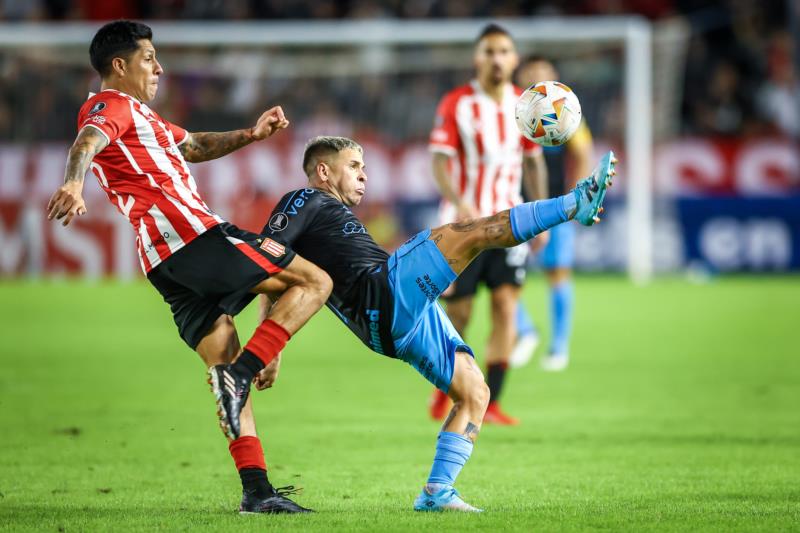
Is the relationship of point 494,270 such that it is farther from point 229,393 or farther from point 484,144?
point 229,393

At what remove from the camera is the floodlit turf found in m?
5.54

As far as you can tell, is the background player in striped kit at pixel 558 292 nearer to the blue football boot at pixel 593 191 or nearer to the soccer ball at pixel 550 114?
the soccer ball at pixel 550 114

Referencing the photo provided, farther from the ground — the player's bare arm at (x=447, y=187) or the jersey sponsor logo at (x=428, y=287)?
the player's bare arm at (x=447, y=187)

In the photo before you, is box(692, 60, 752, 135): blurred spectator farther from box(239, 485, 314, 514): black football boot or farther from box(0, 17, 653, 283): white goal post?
box(239, 485, 314, 514): black football boot

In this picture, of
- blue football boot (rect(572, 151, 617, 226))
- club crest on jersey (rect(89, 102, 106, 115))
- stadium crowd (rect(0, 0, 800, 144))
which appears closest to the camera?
blue football boot (rect(572, 151, 617, 226))

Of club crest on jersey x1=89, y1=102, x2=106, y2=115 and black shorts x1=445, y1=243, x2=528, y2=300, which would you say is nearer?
club crest on jersey x1=89, y1=102, x2=106, y2=115

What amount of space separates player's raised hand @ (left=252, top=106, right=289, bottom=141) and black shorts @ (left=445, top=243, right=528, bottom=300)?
3018mm

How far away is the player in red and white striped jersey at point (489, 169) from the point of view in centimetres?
886

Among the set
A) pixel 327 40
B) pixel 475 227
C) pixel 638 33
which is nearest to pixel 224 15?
pixel 327 40

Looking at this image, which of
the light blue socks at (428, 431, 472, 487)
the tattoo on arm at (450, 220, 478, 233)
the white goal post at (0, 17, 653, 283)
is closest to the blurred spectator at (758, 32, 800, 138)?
the white goal post at (0, 17, 653, 283)

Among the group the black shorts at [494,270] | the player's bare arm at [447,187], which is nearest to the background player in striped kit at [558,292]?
the player's bare arm at [447,187]

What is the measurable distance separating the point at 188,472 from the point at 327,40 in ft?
45.9

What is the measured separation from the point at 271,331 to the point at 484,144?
13.8 ft

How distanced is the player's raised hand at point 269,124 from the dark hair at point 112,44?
631 mm
